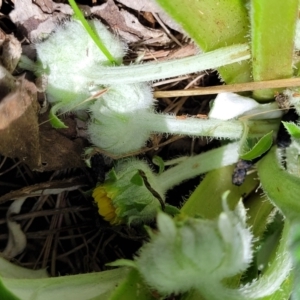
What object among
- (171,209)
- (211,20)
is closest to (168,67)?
(211,20)

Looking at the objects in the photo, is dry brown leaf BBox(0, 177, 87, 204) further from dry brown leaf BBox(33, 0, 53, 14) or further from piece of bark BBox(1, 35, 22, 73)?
dry brown leaf BBox(33, 0, 53, 14)

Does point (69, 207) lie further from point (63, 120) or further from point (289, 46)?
point (289, 46)

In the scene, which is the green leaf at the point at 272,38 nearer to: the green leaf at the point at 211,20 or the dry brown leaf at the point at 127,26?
the green leaf at the point at 211,20

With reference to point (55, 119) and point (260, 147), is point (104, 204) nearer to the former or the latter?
point (55, 119)

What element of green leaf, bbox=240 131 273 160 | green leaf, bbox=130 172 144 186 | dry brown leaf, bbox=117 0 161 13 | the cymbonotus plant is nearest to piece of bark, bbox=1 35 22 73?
the cymbonotus plant

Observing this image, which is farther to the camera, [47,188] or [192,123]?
[47,188]

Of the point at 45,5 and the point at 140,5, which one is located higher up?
the point at 45,5
